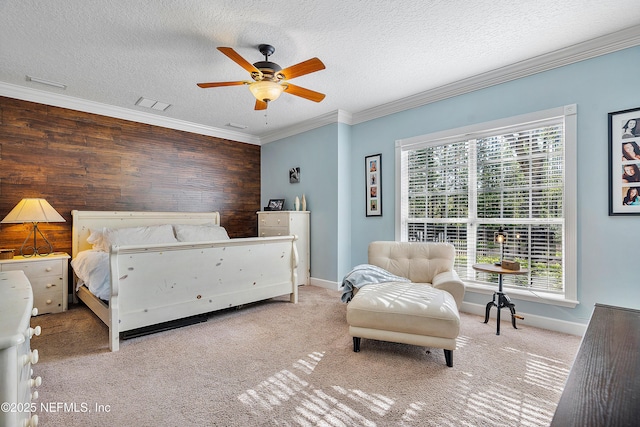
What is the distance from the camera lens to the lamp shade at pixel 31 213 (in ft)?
10.4

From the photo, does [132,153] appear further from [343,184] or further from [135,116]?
[343,184]

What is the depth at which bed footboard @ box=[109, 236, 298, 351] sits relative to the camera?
252cm

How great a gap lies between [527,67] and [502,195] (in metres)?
1.24

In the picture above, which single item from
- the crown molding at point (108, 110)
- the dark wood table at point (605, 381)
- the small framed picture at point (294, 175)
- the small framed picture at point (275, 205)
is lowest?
the dark wood table at point (605, 381)

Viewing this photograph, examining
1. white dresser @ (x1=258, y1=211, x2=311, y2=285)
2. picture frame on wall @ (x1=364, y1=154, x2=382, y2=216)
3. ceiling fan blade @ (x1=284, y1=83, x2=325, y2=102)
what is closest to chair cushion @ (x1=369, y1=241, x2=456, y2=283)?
picture frame on wall @ (x1=364, y1=154, x2=382, y2=216)

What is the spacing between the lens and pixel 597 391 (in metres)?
0.69

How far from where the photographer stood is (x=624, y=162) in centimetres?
252

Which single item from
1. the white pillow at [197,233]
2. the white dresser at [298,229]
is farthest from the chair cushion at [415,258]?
the white pillow at [197,233]

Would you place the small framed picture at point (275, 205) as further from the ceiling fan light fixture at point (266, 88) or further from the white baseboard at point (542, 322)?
the white baseboard at point (542, 322)

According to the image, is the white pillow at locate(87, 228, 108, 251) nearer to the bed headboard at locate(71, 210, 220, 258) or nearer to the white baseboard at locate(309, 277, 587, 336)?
the bed headboard at locate(71, 210, 220, 258)

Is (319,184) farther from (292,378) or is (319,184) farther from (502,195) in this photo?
(292,378)

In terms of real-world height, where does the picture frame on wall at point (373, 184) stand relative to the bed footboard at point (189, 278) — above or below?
above

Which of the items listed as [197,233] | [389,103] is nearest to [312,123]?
[389,103]

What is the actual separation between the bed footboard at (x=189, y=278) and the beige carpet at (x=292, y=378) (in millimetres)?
236
